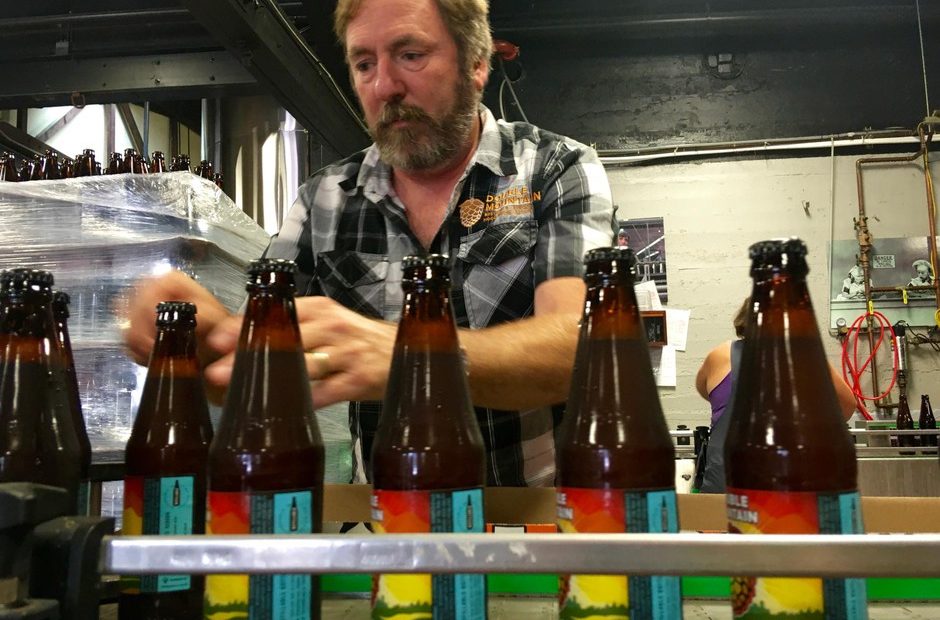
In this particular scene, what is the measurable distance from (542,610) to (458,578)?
0.23 m

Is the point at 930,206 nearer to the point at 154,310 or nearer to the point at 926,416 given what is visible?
the point at 926,416

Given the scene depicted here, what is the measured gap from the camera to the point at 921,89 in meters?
3.62

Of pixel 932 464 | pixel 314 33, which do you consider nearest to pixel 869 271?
pixel 932 464

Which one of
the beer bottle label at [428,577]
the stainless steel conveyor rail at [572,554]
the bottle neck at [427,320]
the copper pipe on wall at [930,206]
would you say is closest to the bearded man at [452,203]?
the bottle neck at [427,320]

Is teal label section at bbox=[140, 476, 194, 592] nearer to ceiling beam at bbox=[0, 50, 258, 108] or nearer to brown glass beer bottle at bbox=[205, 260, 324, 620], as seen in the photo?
brown glass beer bottle at bbox=[205, 260, 324, 620]

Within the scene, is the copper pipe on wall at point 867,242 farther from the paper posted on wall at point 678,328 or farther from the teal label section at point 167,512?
the teal label section at point 167,512

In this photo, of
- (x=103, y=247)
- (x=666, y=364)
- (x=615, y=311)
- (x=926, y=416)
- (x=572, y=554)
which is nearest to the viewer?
(x=572, y=554)

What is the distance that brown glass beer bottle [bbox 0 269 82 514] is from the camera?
2.12 feet

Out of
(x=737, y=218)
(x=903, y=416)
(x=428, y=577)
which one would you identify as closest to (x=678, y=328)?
(x=737, y=218)

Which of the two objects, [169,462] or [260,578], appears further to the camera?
[169,462]

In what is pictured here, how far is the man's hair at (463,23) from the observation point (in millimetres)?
1354

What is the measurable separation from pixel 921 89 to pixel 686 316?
1.57 meters

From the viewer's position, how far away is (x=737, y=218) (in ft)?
12.0

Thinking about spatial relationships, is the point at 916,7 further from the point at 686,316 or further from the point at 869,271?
the point at 686,316
